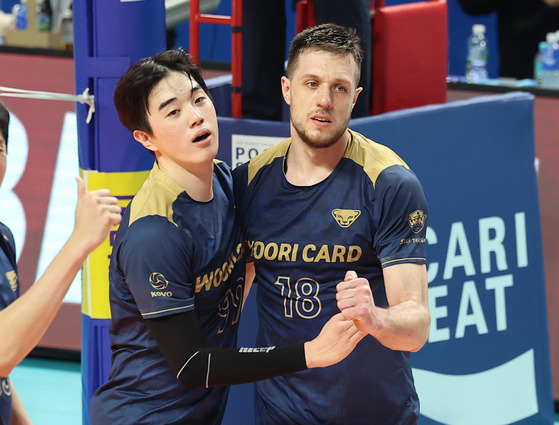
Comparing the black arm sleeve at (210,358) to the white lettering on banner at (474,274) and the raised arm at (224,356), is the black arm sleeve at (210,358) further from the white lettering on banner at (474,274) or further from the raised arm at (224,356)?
the white lettering on banner at (474,274)

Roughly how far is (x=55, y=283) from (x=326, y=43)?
129 cm

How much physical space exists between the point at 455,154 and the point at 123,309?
2.20 meters

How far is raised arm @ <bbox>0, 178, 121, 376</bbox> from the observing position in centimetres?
250

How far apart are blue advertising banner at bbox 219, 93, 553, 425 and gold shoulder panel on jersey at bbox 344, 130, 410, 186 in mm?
1162

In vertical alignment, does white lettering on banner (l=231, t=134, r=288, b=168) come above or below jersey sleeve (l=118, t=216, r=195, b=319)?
above

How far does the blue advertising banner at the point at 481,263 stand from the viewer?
15.4 ft

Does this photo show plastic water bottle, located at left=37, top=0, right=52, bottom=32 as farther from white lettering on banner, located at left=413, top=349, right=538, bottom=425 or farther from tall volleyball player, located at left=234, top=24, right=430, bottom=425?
tall volleyball player, located at left=234, top=24, right=430, bottom=425

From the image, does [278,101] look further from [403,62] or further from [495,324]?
[495,324]

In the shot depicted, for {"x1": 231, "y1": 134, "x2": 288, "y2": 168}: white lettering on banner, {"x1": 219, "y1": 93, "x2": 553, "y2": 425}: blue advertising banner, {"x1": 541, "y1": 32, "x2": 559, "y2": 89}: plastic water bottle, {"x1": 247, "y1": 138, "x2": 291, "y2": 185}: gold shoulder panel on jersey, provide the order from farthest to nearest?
1. {"x1": 541, "y1": 32, "x2": 559, "y2": 89}: plastic water bottle
2. {"x1": 219, "y1": 93, "x2": 553, "y2": 425}: blue advertising banner
3. {"x1": 231, "y1": 134, "x2": 288, "y2": 168}: white lettering on banner
4. {"x1": 247, "y1": 138, "x2": 291, "y2": 185}: gold shoulder panel on jersey

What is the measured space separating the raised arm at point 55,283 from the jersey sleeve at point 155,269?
40 cm

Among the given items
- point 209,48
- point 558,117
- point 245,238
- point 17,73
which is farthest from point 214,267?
point 209,48

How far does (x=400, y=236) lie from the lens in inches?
123

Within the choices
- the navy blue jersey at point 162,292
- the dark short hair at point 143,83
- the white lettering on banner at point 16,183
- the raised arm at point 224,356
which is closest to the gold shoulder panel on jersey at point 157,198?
the navy blue jersey at point 162,292

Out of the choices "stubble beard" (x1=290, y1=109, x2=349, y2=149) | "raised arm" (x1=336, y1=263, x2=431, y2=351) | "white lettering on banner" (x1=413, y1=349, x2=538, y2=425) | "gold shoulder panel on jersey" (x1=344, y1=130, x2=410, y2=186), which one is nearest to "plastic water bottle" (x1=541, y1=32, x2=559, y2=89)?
"white lettering on banner" (x1=413, y1=349, x2=538, y2=425)
